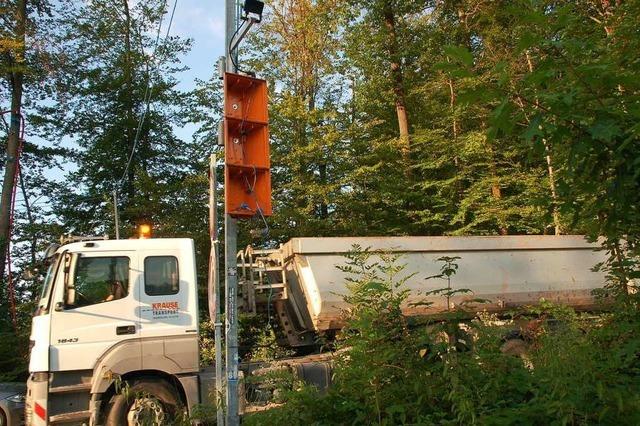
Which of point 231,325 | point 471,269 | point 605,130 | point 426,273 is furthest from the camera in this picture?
point 471,269

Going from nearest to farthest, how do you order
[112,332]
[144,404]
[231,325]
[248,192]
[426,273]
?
[231,325] < [248,192] < [144,404] < [112,332] < [426,273]

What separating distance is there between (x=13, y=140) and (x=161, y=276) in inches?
521

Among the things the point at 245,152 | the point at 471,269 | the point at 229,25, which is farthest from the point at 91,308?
the point at 471,269

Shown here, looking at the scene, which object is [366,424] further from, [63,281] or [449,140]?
[449,140]

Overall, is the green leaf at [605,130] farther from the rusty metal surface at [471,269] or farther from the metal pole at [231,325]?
the rusty metal surface at [471,269]

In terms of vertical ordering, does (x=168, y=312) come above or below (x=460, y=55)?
below

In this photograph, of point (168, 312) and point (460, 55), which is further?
point (168, 312)

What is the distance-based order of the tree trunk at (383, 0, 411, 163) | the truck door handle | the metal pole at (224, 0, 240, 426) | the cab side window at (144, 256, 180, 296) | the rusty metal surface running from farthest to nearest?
the tree trunk at (383, 0, 411, 163) → the rusty metal surface → the cab side window at (144, 256, 180, 296) → the truck door handle → the metal pole at (224, 0, 240, 426)

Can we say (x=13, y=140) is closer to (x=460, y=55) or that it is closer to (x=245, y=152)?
(x=245, y=152)

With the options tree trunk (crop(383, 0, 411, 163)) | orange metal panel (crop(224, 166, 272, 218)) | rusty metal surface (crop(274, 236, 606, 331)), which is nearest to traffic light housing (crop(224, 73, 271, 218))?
orange metal panel (crop(224, 166, 272, 218))

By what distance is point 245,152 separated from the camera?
586 centimetres

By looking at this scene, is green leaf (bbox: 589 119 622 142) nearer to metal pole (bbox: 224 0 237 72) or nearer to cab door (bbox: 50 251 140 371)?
metal pole (bbox: 224 0 237 72)

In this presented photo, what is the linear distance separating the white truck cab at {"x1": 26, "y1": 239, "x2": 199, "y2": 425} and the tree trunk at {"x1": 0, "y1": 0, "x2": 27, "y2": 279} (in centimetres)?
1025

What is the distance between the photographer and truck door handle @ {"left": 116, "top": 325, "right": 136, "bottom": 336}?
25.3ft
